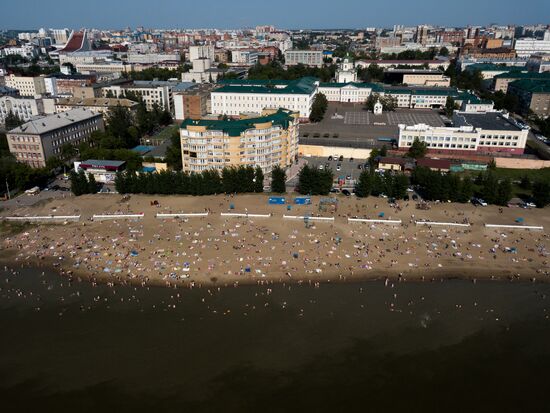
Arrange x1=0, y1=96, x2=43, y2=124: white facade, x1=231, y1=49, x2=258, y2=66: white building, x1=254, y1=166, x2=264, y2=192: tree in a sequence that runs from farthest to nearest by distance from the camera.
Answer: x1=231, y1=49, x2=258, y2=66: white building
x1=0, y1=96, x2=43, y2=124: white facade
x1=254, y1=166, x2=264, y2=192: tree

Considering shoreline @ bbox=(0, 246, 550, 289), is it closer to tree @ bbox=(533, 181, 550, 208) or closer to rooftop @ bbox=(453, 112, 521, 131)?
tree @ bbox=(533, 181, 550, 208)

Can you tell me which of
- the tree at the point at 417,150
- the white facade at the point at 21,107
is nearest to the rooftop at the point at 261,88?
the white facade at the point at 21,107

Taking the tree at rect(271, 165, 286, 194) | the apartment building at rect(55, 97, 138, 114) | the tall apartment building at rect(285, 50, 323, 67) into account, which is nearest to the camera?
the tree at rect(271, 165, 286, 194)

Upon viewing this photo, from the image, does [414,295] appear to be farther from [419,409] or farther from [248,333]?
[248,333]

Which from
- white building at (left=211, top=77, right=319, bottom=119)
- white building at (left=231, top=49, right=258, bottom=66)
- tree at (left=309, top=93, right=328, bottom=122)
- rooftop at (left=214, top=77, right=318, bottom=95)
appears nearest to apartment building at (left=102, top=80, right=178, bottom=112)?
white building at (left=211, top=77, right=319, bottom=119)

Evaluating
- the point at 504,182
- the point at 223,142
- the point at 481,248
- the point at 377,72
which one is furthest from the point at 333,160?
the point at 377,72

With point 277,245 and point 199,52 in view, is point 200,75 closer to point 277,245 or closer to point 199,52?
point 199,52
